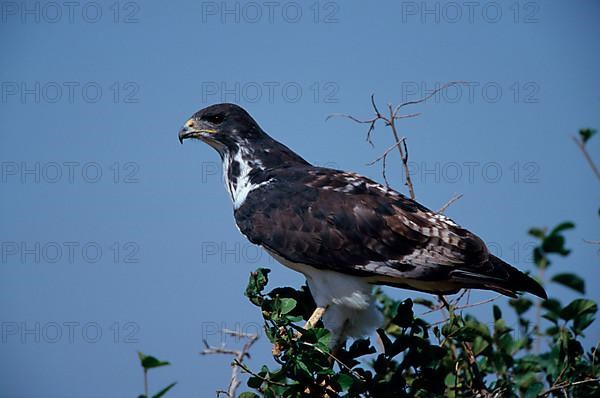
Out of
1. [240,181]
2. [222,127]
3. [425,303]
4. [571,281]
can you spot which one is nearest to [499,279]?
[425,303]

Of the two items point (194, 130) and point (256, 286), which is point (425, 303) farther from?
point (194, 130)

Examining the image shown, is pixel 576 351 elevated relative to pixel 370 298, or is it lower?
lower

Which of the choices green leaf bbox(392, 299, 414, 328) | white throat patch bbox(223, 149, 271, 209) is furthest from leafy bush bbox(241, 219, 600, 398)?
white throat patch bbox(223, 149, 271, 209)

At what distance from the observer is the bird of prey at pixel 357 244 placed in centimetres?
500

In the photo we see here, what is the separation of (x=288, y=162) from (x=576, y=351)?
2992 mm

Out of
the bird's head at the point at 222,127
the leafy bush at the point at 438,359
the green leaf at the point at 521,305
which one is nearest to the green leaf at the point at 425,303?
the leafy bush at the point at 438,359

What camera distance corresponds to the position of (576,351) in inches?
146

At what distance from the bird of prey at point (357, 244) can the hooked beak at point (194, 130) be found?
82cm

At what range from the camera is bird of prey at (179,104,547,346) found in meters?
5.00

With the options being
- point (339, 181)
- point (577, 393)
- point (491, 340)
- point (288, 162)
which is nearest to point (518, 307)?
point (491, 340)

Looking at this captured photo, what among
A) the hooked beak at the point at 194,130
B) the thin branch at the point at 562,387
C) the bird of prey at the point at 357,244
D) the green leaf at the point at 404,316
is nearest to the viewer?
the thin branch at the point at 562,387

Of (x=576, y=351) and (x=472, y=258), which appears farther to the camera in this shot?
(x=472, y=258)

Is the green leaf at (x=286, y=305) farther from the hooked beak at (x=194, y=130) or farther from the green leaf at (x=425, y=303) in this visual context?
the hooked beak at (x=194, y=130)

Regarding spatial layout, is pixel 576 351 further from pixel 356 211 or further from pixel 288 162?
pixel 288 162
